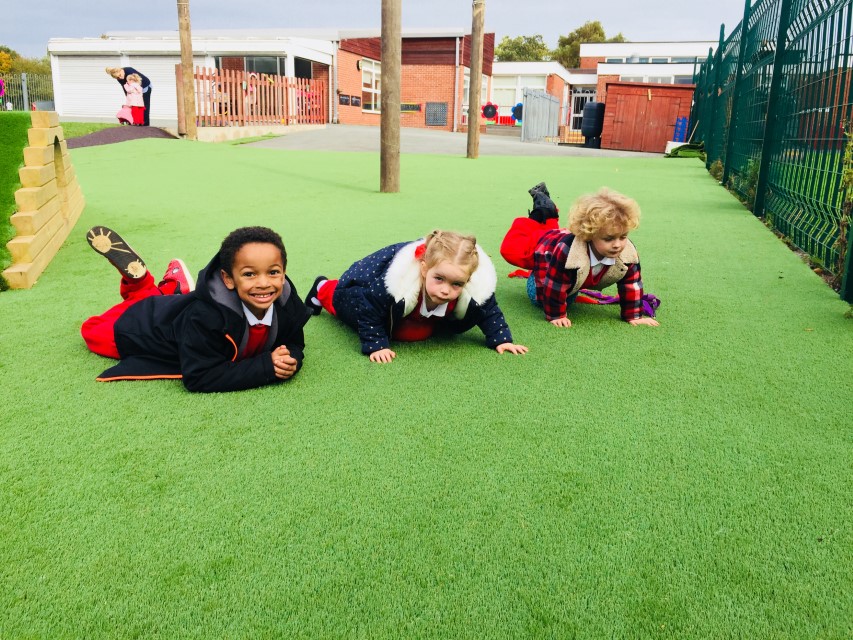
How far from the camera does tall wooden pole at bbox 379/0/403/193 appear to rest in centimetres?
884

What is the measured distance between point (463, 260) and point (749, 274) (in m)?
3.06

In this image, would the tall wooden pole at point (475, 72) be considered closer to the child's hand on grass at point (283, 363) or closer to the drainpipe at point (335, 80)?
the child's hand on grass at point (283, 363)

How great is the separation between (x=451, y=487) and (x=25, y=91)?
121ft

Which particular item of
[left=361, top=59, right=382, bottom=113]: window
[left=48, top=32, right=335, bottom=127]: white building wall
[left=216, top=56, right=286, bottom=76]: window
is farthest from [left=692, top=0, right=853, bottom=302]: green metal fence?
[left=361, top=59, right=382, bottom=113]: window

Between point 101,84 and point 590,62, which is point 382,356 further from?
point 590,62

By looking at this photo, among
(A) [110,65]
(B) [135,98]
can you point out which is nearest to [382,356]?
(B) [135,98]

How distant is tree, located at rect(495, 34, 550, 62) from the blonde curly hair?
65724 millimetres

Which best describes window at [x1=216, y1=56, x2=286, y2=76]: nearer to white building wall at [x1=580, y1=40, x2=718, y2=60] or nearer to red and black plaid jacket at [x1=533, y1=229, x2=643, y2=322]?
red and black plaid jacket at [x1=533, y1=229, x2=643, y2=322]

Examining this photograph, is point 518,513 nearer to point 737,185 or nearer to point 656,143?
point 737,185

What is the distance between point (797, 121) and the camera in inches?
254

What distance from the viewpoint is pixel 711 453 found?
7.56ft

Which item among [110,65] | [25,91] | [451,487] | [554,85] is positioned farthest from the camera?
[554,85]

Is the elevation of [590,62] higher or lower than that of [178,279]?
higher

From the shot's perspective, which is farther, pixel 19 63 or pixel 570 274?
pixel 19 63
